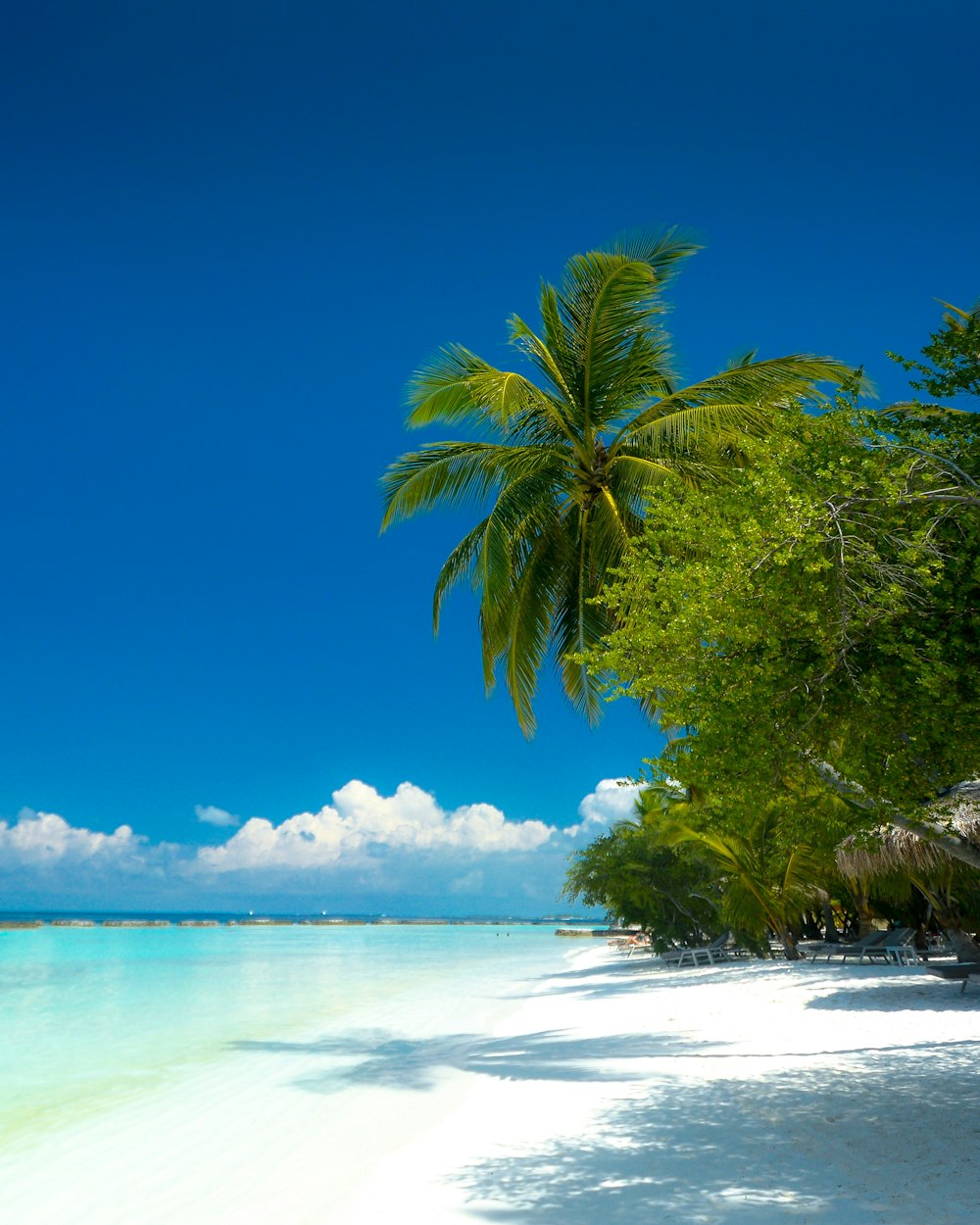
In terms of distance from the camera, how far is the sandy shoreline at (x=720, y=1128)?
484 centimetres

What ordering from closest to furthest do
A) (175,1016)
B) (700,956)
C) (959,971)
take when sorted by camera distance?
(959,971)
(175,1016)
(700,956)

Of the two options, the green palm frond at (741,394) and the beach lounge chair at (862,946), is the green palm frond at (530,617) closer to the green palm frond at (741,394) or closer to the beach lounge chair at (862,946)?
the green palm frond at (741,394)

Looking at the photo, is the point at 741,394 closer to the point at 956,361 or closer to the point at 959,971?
the point at 956,361

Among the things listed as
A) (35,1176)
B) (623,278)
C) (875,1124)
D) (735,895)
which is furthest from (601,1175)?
(735,895)

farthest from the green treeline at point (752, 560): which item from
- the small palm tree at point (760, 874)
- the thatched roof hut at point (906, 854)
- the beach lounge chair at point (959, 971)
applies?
the small palm tree at point (760, 874)

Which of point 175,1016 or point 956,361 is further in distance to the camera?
point 175,1016

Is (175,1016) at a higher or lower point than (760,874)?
lower

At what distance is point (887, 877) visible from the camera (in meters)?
18.0

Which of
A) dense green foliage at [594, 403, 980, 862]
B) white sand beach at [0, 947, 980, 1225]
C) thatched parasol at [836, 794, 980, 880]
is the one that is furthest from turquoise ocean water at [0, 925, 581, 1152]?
dense green foliage at [594, 403, 980, 862]

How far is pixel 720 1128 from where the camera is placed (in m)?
6.35

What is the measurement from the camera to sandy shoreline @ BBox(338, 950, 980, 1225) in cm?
484

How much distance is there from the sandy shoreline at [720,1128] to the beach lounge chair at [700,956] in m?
11.4

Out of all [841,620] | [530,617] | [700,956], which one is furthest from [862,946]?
[841,620]

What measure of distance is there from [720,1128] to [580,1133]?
99cm
